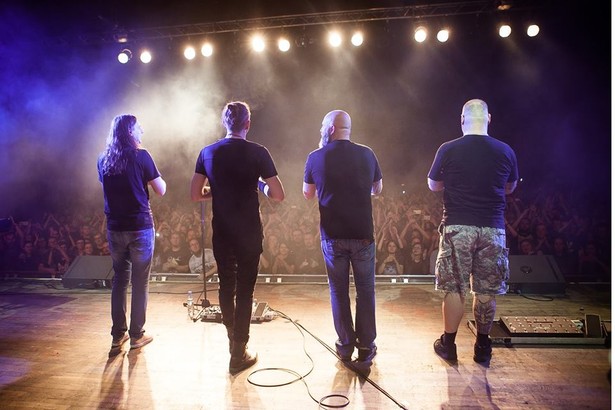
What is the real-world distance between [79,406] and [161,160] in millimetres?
8064

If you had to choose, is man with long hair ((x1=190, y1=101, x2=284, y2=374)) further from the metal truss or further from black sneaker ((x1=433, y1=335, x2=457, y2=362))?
the metal truss

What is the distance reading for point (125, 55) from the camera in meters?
6.67

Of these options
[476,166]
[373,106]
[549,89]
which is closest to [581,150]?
[549,89]

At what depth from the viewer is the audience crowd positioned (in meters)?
5.49

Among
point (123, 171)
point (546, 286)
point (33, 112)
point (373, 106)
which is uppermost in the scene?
point (373, 106)

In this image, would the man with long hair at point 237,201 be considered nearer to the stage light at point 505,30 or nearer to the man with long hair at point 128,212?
the man with long hair at point 128,212

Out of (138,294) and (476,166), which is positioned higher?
(476,166)

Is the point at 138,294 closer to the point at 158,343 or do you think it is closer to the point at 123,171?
the point at 158,343

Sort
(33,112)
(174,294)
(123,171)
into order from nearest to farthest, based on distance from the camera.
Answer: (123,171) → (174,294) → (33,112)

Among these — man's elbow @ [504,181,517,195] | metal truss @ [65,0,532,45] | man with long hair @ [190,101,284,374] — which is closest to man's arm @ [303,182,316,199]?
man with long hair @ [190,101,284,374]

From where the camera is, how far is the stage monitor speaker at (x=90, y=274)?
5.41 m

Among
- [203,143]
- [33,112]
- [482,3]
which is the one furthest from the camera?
[203,143]

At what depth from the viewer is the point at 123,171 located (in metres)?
3.01

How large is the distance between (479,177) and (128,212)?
274 cm
